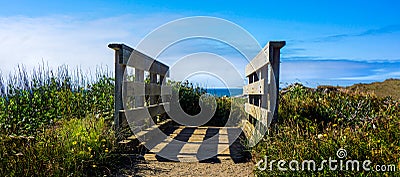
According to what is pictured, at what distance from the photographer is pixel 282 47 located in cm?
518

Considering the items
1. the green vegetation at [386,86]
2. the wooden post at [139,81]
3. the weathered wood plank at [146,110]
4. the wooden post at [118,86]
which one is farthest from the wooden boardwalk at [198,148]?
the green vegetation at [386,86]

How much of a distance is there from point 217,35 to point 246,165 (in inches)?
78.4

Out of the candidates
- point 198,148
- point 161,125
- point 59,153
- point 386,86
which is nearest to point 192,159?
point 198,148

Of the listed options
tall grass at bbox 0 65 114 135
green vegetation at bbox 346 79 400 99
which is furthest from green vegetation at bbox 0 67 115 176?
green vegetation at bbox 346 79 400 99

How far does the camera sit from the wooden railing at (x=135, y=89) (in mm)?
5426

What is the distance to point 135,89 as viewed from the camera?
5992mm

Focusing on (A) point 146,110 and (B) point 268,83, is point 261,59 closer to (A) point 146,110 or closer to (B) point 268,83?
(B) point 268,83

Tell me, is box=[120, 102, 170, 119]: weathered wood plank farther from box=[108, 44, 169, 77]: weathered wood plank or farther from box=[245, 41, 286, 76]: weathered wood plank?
box=[245, 41, 286, 76]: weathered wood plank

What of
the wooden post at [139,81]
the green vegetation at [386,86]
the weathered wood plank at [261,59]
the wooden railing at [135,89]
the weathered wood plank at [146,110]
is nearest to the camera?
the weathered wood plank at [261,59]

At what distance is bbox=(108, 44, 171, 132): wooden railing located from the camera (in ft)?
17.8

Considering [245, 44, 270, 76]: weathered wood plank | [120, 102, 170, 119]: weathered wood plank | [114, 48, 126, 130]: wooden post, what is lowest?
[120, 102, 170, 119]: weathered wood plank

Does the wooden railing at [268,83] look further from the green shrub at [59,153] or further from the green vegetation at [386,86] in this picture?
the green vegetation at [386,86]

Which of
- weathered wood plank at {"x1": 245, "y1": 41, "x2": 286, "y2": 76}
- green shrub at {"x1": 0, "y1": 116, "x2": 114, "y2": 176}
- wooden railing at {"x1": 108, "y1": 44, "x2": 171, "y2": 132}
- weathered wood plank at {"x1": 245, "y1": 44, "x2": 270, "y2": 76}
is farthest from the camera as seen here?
wooden railing at {"x1": 108, "y1": 44, "x2": 171, "y2": 132}

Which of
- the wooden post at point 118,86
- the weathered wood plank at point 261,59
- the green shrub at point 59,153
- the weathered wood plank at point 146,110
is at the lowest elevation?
the green shrub at point 59,153
